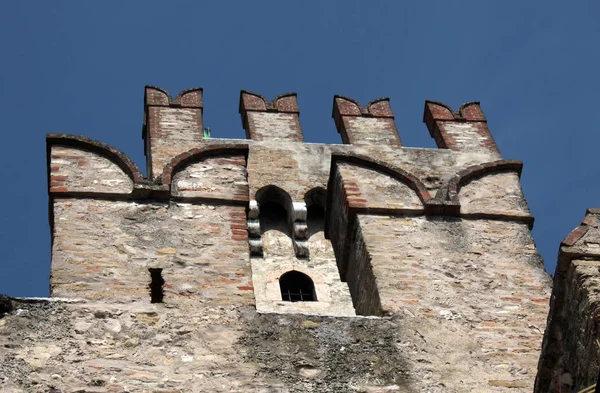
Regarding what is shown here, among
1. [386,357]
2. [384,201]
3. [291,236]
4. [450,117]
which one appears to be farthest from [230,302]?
[450,117]

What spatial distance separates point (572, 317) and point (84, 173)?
431cm

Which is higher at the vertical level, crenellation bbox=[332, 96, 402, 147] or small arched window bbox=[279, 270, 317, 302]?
crenellation bbox=[332, 96, 402, 147]

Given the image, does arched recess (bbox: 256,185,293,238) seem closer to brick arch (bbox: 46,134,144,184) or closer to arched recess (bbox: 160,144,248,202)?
arched recess (bbox: 160,144,248,202)

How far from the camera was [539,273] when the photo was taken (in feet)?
28.9

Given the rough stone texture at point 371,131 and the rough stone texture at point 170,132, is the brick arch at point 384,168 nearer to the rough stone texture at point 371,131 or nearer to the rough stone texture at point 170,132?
the rough stone texture at point 170,132

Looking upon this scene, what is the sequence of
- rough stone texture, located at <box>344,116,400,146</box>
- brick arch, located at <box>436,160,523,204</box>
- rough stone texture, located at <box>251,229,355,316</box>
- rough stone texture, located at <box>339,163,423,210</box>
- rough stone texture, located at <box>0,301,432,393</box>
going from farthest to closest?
rough stone texture, located at <box>344,116,400,146</box> → rough stone texture, located at <box>251,229,355,316</box> → brick arch, located at <box>436,160,523,204</box> → rough stone texture, located at <box>339,163,423,210</box> → rough stone texture, located at <box>0,301,432,393</box>

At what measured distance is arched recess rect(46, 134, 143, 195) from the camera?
9.09m

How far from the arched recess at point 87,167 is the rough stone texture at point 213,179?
34 cm

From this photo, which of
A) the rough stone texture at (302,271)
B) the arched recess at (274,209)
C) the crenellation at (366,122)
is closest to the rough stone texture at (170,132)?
the arched recess at (274,209)

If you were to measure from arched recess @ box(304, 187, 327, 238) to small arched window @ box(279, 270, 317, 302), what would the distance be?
1.49 ft

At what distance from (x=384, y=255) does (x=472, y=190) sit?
1.49 meters

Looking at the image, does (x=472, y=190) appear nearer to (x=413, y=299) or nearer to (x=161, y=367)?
(x=413, y=299)

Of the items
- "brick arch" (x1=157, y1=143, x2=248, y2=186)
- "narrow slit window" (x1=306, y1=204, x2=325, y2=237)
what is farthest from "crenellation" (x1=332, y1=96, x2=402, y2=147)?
"brick arch" (x1=157, y1=143, x2=248, y2=186)

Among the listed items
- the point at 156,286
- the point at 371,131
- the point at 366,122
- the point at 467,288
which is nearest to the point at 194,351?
the point at 156,286
